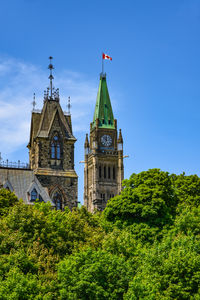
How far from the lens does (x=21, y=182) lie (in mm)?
67688

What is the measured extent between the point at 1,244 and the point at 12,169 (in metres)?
29.9

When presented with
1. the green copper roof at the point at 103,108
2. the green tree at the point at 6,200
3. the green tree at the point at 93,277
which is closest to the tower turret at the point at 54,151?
the green tree at the point at 6,200

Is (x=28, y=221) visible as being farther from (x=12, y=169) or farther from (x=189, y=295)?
(x=12, y=169)

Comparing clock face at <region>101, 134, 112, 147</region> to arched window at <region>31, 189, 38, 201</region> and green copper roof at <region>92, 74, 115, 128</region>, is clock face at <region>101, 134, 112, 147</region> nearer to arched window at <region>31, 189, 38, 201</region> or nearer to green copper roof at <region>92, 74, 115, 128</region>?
green copper roof at <region>92, 74, 115, 128</region>

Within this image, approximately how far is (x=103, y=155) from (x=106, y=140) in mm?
5061

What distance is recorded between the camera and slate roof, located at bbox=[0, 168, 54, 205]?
2611 inches

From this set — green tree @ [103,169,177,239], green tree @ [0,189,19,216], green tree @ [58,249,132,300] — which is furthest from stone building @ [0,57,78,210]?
green tree @ [58,249,132,300]

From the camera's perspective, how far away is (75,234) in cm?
4447

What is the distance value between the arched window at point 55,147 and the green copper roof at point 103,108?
93.6 metres

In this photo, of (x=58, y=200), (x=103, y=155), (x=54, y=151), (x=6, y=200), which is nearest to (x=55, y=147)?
(x=54, y=151)

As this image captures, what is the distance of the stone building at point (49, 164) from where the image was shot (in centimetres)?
6738

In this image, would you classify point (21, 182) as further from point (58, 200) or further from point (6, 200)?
point (6, 200)

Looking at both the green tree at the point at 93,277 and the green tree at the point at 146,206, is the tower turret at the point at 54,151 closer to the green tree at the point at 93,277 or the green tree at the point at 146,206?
the green tree at the point at 146,206

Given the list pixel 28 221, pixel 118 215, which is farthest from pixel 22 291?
pixel 118 215
